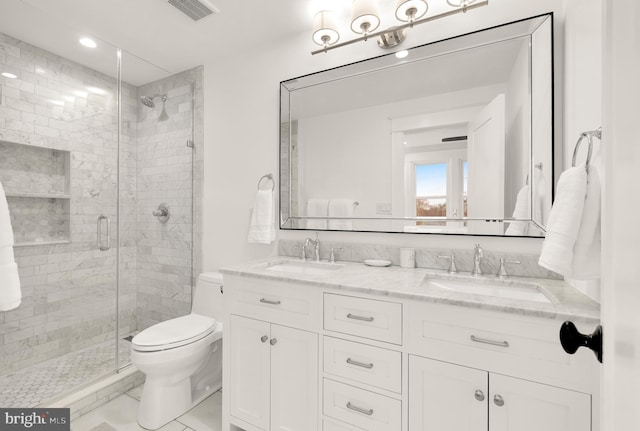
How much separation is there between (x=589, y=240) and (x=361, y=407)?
3.31ft

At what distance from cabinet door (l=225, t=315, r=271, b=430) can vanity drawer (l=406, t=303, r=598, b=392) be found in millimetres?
732

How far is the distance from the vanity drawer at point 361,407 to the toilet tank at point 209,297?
108 centimetres

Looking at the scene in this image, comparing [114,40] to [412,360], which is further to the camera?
[114,40]

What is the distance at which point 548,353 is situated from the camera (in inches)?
37.8

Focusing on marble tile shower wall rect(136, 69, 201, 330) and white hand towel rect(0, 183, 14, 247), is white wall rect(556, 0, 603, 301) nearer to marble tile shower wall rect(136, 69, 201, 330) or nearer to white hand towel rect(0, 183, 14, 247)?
white hand towel rect(0, 183, 14, 247)

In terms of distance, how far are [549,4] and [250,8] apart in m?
1.60

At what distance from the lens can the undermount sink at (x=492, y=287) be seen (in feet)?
4.27

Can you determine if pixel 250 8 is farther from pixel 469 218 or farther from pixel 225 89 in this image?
pixel 469 218

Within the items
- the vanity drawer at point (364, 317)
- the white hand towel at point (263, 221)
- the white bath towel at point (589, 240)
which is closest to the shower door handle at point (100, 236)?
the white hand towel at point (263, 221)

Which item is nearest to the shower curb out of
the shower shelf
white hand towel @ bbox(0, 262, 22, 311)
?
white hand towel @ bbox(0, 262, 22, 311)

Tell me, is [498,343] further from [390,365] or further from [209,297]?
[209,297]

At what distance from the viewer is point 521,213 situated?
4.78 feet

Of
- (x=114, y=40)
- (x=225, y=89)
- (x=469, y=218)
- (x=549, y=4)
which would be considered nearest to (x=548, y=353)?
(x=469, y=218)

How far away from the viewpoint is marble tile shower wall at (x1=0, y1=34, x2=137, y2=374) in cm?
194
